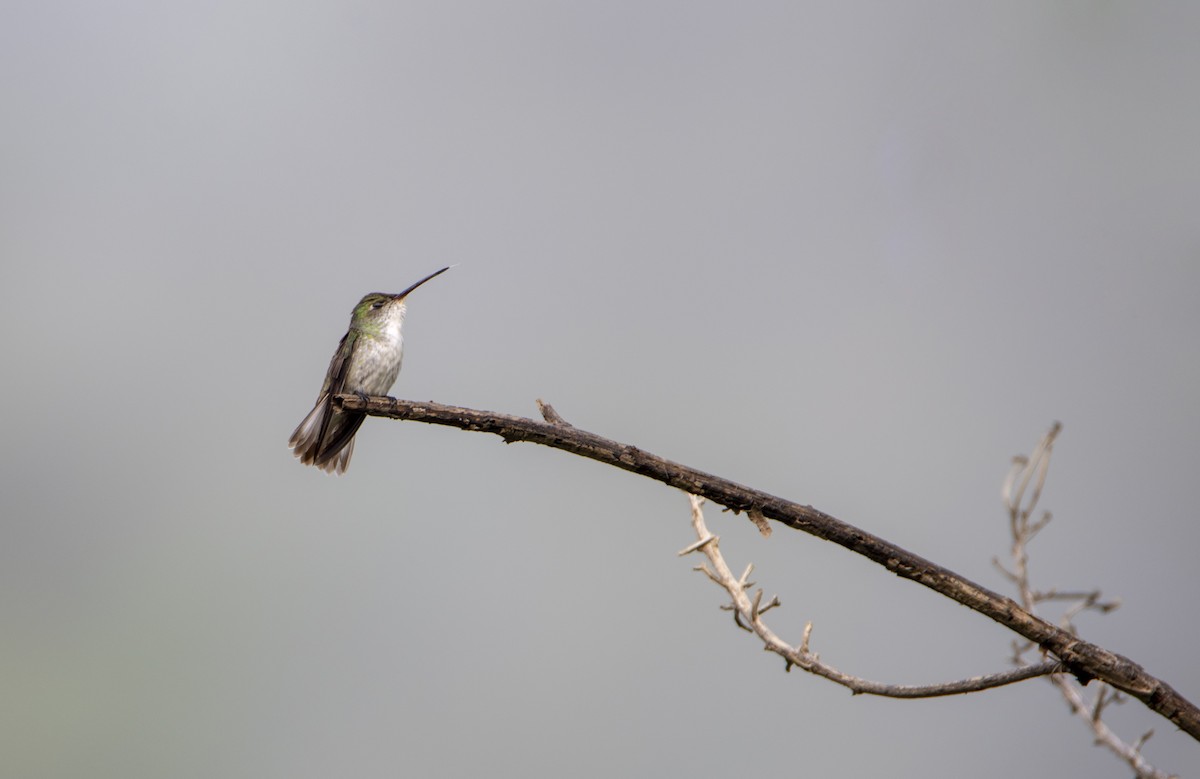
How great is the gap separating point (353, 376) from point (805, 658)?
1330mm

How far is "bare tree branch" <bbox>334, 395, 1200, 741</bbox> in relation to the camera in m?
1.55

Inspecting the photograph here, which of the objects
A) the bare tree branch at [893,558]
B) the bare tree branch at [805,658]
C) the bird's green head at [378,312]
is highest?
the bird's green head at [378,312]

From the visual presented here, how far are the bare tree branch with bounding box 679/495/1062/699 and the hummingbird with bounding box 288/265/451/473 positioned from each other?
0.89 m

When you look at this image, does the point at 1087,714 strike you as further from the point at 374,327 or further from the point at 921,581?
the point at 374,327

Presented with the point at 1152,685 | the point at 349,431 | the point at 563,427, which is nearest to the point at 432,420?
the point at 563,427

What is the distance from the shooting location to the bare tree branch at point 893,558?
1550mm

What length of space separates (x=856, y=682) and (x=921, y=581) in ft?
0.70

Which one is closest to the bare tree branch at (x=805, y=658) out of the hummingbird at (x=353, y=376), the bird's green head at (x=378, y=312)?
the hummingbird at (x=353, y=376)

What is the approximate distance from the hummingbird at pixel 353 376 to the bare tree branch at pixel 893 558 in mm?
826

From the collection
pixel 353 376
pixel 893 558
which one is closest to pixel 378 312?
pixel 353 376

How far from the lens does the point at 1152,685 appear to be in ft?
5.05

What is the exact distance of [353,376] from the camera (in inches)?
99.0

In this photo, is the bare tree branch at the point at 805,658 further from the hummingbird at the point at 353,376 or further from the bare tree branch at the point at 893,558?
the hummingbird at the point at 353,376

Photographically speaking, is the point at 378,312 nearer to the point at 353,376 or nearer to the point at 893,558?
the point at 353,376
